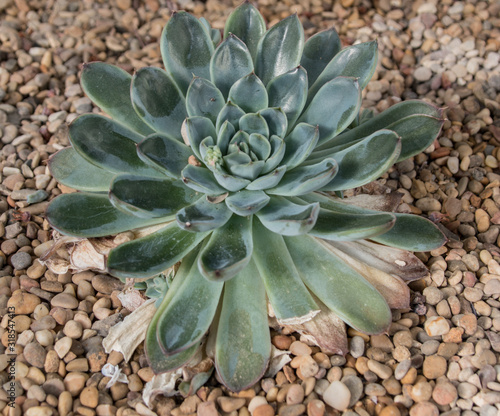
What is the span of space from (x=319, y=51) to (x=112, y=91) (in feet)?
2.73

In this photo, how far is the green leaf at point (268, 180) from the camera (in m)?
1.66

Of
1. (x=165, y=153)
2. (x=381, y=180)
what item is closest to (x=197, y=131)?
(x=165, y=153)

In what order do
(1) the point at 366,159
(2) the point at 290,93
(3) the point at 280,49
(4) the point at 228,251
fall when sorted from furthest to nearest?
(3) the point at 280,49 → (2) the point at 290,93 → (1) the point at 366,159 → (4) the point at 228,251

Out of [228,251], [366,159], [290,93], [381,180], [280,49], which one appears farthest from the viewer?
[381,180]

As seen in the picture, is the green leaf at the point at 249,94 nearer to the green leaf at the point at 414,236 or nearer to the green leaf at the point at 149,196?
the green leaf at the point at 149,196

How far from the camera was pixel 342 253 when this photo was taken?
6.49 feet

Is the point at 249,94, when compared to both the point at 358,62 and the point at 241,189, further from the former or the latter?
the point at 358,62

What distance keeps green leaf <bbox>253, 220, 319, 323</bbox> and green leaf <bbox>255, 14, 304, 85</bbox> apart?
2.04 feet

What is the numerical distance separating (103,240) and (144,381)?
0.54 m

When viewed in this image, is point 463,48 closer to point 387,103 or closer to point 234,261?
point 387,103

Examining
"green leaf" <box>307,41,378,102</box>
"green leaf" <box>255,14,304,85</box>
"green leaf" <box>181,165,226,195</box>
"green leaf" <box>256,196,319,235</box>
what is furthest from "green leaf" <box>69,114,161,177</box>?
"green leaf" <box>307,41,378,102</box>

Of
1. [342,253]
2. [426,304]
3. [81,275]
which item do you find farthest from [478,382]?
[81,275]

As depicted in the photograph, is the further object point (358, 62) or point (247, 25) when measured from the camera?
point (247, 25)

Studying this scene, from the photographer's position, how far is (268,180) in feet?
5.51
